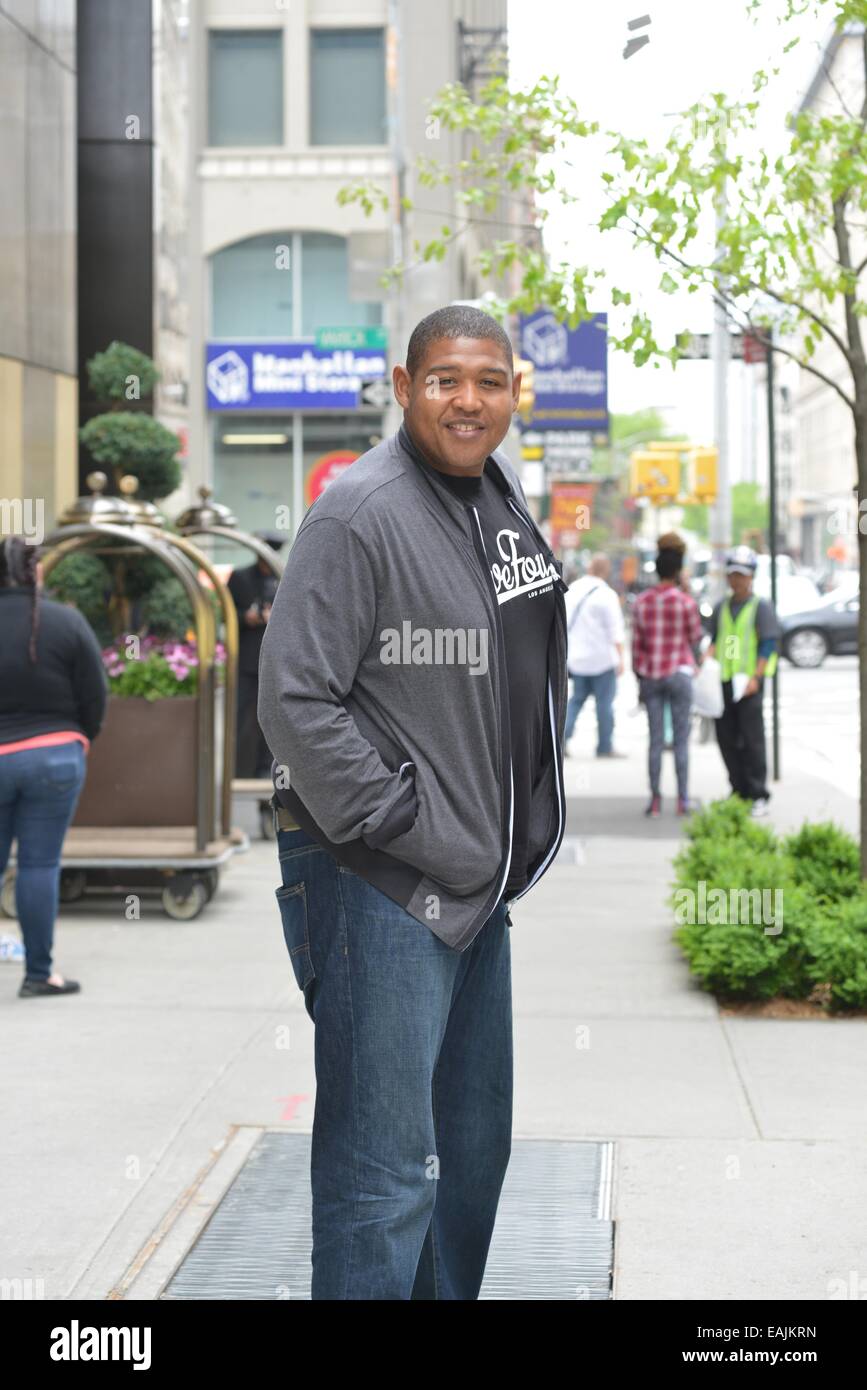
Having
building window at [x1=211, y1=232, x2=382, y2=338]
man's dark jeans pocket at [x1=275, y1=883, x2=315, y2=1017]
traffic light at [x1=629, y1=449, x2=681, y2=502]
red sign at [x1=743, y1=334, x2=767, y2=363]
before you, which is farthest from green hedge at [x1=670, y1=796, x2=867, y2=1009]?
traffic light at [x1=629, y1=449, x2=681, y2=502]

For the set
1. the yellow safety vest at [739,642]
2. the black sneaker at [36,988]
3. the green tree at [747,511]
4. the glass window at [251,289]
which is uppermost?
the green tree at [747,511]

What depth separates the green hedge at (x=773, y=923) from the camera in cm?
710

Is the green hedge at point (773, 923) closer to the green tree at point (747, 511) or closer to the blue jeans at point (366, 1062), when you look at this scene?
the blue jeans at point (366, 1062)

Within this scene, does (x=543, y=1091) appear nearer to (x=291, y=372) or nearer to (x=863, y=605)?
(x=863, y=605)

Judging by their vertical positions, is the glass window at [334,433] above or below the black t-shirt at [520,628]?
above

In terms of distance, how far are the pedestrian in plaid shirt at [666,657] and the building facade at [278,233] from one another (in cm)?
1633

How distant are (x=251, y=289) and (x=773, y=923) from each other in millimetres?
24084

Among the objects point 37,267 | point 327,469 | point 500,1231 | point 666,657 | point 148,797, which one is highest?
point 37,267

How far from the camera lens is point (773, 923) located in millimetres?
7207

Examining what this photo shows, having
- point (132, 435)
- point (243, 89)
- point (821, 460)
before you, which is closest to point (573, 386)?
point (243, 89)

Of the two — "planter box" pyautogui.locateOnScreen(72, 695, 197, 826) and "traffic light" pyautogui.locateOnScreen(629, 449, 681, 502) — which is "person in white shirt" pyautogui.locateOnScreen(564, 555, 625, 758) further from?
"traffic light" pyautogui.locateOnScreen(629, 449, 681, 502)

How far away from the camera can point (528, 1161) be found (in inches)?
212

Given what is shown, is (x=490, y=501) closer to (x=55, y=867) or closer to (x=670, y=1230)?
(x=670, y=1230)

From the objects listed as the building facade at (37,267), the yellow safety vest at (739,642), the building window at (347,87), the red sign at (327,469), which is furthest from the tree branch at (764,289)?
the building window at (347,87)
